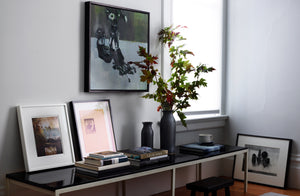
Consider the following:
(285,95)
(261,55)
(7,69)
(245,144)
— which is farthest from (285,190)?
(7,69)

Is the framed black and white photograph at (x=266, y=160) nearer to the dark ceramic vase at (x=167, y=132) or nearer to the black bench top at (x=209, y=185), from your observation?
the black bench top at (x=209, y=185)

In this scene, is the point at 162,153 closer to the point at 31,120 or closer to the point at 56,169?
the point at 56,169

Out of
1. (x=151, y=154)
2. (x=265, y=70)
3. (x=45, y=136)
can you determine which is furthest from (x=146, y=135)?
(x=265, y=70)

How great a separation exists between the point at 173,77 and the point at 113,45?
2.16 ft

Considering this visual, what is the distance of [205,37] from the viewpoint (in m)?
4.32

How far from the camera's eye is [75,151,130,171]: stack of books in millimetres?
2584

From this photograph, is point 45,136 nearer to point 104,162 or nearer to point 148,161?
point 104,162

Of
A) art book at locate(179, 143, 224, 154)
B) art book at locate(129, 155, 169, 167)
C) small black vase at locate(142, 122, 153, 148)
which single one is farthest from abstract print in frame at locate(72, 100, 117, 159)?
art book at locate(179, 143, 224, 154)

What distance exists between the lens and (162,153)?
120 inches

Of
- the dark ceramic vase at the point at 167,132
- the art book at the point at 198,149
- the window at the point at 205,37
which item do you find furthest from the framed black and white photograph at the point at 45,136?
the window at the point at 205,37

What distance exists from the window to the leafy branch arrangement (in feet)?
A: 0.73

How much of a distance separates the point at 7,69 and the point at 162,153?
130 cm

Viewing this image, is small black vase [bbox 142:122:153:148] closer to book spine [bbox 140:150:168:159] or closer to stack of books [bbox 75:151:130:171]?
book spine [bbox 140:150:168:159]

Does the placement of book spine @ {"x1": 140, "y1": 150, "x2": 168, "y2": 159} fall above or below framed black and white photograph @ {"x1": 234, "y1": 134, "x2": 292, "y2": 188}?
above
